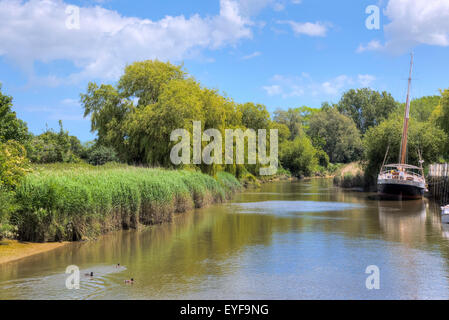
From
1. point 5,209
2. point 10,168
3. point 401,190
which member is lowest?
point 401,190

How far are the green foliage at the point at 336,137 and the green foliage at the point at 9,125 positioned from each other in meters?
75.9

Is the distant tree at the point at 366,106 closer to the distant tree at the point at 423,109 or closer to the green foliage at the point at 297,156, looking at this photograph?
the distant tree at the point at 423,109

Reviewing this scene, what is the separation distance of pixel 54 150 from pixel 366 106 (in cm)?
9471

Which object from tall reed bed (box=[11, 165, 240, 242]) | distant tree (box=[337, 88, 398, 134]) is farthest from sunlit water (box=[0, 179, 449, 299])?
distant tree (box=[337, 88, 398, 134])

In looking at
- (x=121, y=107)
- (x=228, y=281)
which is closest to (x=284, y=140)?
(x=121, y=107)

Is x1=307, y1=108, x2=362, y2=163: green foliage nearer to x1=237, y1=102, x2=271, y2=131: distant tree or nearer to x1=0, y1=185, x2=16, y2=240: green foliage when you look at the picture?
x1=237, y1=102, x2=271, y2=131: distant tree

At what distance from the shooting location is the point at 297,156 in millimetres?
82250

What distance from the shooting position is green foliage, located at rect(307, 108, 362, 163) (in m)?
98.8

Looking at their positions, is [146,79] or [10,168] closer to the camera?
[10,168]

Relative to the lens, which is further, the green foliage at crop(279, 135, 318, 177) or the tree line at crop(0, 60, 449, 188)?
the green foliage at crop(279, 135, 318, 177)

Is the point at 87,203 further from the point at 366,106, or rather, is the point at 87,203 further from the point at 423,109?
the point at 366,106

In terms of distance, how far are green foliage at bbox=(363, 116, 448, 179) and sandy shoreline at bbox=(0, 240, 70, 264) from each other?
3746 centimetres

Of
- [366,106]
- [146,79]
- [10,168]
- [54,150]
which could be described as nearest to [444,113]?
[146,79]

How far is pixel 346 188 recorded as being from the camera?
53.7 m
